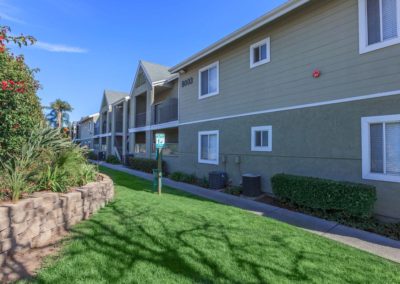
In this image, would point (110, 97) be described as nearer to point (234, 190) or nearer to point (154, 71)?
point (154, 71)

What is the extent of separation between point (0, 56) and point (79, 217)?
3708 mm

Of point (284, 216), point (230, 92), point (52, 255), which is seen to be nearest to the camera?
point (52, 255)

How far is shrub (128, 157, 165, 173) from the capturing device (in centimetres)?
1707

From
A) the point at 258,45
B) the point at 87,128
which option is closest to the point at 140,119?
the point at 258,45

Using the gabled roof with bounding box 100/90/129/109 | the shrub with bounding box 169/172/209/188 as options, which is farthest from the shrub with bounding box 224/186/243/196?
the gabled roof with bounding box 100/90/129/109

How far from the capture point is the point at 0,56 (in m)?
5.09

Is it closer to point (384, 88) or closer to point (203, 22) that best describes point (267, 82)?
point (384, 88)

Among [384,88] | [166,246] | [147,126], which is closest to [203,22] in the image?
[147,126]

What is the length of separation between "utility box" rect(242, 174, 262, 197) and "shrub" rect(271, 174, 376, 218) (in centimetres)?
116

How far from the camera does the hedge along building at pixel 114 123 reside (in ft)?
84.2

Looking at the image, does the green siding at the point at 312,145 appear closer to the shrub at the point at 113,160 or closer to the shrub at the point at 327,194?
the shrub at the point at 327,194

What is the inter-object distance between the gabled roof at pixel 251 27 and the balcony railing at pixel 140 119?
8.78m

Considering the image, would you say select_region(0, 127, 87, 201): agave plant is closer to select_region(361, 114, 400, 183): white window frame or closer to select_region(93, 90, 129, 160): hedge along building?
select_region(361, 114, 400, 183): white window frame

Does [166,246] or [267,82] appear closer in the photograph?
[166,246]
